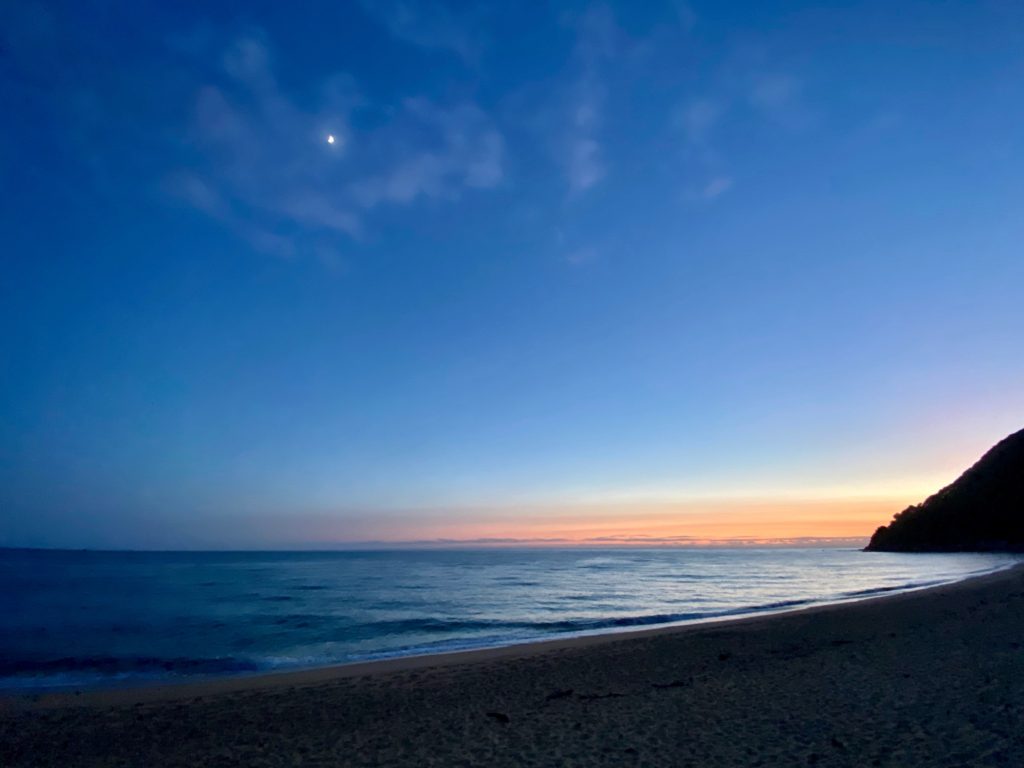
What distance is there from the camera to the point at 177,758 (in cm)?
887

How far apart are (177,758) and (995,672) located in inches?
583

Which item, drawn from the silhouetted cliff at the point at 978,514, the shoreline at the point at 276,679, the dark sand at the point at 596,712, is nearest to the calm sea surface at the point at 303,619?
the shoreline at the point at 276,679

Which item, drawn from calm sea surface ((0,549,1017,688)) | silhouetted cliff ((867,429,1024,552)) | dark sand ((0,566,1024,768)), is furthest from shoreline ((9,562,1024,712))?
silhouetted cliff ((867,429,1024,552))

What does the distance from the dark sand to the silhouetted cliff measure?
312 feet

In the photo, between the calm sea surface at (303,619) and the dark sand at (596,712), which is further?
the calm sea surface at (303,619)

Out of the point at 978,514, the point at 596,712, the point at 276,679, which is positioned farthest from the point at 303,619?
the point at 978,514

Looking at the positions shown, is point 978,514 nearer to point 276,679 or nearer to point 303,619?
point 303,619

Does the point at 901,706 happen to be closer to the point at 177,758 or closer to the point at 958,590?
the point at 177,758

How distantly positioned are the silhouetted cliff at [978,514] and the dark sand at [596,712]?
94981 millimetres

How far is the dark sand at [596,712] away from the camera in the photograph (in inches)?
323

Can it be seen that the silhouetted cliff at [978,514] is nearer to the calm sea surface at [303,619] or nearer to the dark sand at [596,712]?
the calm sea surface at [303,619]

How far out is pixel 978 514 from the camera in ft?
314

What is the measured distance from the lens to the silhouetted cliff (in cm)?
8962

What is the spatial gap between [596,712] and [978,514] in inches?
4453
